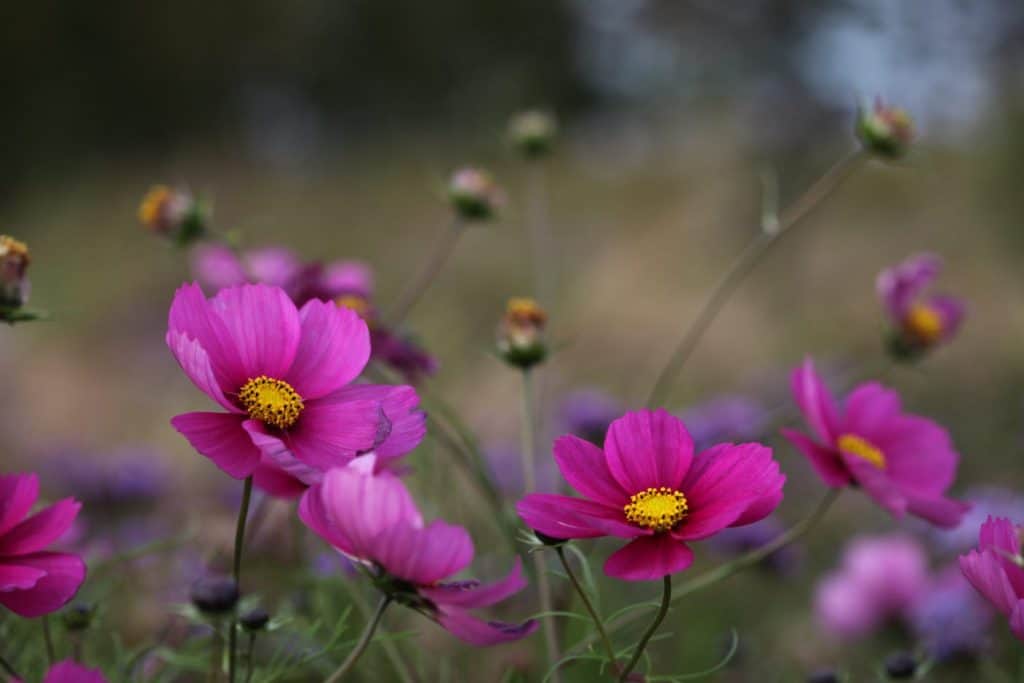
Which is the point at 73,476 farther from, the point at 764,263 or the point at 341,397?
the point at 764,263

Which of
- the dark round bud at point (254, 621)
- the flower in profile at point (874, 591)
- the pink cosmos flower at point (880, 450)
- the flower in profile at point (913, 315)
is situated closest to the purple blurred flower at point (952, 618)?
the flower in profile at point (874, 591)

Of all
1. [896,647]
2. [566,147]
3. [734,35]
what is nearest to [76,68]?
[566,147]

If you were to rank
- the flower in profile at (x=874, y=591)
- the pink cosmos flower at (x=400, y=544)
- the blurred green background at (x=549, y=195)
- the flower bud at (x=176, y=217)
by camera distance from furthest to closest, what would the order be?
1. the blurred green background at (x=549, y=195)
2. the flower in profile at (x=874, y=591)
3. the flower bud at (x=176, y=217)
4. the pink cosmos flower at (x=400, y=544)

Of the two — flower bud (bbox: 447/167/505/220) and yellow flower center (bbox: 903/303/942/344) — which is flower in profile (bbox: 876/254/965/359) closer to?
yellow flower center (bbox: 903/303/942/344)

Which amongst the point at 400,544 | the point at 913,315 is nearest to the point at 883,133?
the point at 913,315

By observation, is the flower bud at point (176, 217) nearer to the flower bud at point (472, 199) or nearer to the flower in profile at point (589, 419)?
the flower bud at point (472, 199)
